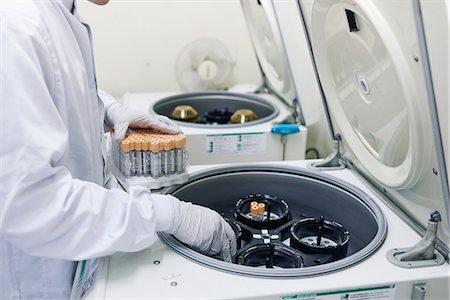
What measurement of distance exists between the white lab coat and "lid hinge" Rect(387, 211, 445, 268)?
58 centimetres

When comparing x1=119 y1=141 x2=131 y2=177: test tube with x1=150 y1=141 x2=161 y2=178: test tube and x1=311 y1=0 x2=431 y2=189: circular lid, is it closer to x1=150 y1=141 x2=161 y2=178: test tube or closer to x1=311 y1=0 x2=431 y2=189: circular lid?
x1=150 y1=141 x2=161 y2=178: test tube

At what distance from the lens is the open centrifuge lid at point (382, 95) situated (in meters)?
1.02

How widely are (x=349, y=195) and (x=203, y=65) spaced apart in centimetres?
152

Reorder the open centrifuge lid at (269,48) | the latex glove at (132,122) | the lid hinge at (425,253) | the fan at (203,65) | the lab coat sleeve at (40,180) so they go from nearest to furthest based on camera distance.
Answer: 1. the lab coat sleeve at (40,180)
2. the lid hinge at (425,253)
3. the latex glove at (132,122)
4. the open centrifuge lid at (269,48)
5. the fan at (203,65)

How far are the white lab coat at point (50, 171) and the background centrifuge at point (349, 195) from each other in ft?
0.43

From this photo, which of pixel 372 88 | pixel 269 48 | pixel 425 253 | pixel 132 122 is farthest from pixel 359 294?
pixel 269 48

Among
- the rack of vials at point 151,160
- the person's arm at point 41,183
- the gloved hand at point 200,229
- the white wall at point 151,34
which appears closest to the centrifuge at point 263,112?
the white wall at point 151,34

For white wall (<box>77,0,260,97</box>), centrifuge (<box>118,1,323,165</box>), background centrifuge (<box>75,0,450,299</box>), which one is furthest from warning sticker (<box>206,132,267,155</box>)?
white wall (<box>77,0,260,97</box>)

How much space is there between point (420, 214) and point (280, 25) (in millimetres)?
1049

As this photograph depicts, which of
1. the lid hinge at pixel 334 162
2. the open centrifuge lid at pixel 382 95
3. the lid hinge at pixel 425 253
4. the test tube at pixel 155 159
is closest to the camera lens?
the open centrifuge lid at pixel 382 95

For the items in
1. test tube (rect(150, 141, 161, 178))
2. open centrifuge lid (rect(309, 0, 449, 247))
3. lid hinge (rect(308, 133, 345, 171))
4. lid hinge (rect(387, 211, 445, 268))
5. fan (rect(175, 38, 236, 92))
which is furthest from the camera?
fan (rect(175, 38, 236, 92))

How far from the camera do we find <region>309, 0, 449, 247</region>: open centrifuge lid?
1016mm

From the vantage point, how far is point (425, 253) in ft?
3.73

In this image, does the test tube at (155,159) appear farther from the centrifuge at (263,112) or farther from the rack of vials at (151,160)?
the centrifuge at (263,112)
